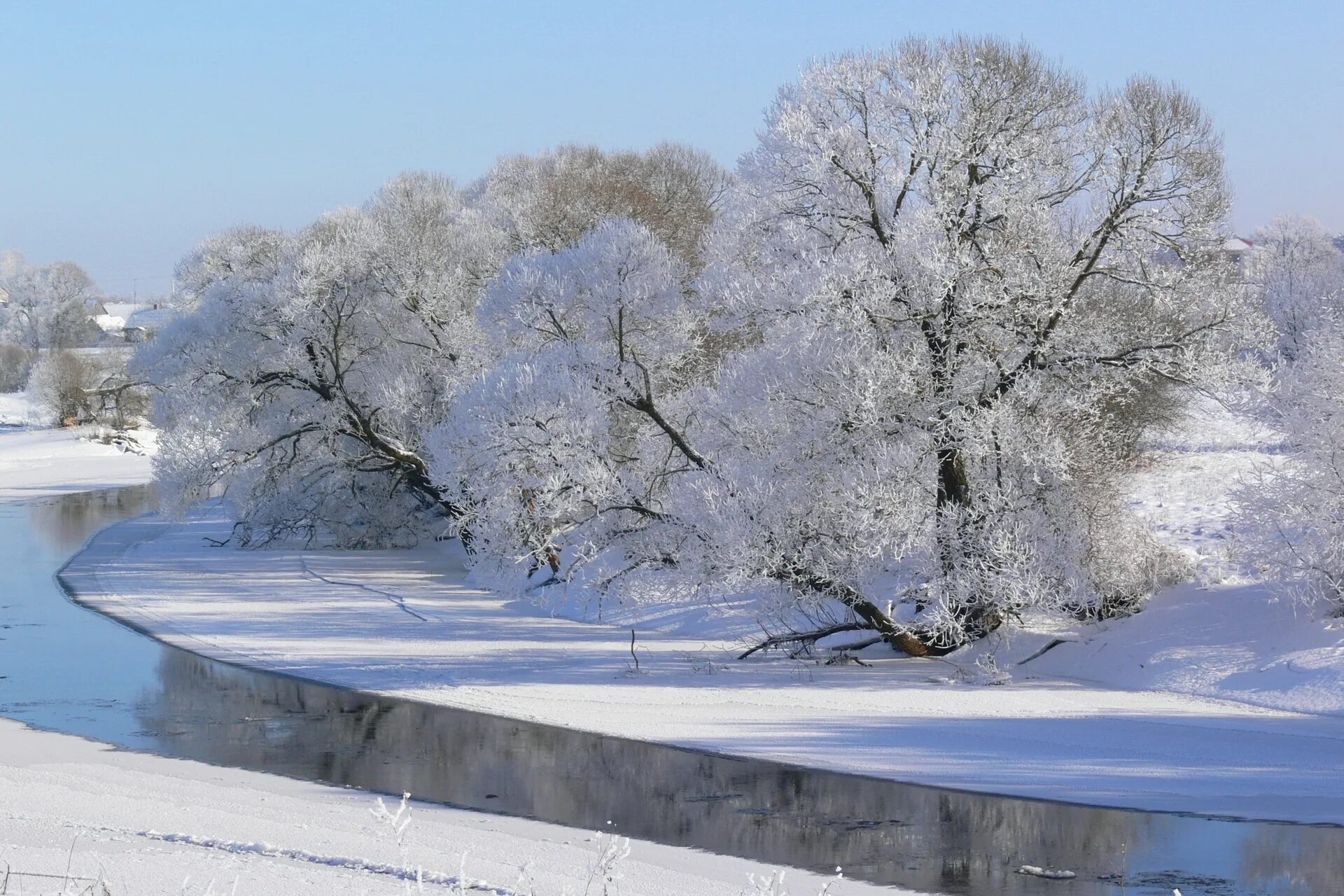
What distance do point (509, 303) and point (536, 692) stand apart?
6.42 m

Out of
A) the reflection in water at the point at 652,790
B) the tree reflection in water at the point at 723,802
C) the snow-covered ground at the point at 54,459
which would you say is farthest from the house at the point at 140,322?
the tree reflection in water at the point at 723,802

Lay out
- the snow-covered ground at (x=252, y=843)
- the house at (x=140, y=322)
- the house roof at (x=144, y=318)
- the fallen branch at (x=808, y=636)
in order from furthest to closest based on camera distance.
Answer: the house roof at (x=144, y=318)
the house at (x=140, y=322)
the fallen branch at (x=808, y=636)
the snow-covered ground at (x=252, y=843)

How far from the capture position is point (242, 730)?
47.5ft

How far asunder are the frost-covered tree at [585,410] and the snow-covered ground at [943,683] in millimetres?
1659

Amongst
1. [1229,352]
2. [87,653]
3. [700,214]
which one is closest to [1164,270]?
[1229,352]

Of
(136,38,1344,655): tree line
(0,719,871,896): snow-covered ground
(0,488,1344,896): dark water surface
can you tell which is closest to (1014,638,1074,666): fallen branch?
(136,38,1344,655): tree line

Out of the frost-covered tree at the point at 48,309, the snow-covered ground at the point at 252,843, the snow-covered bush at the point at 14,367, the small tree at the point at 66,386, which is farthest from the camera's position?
the frost-covered tree at the point at 48,309

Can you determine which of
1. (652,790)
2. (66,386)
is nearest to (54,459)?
(66,386)

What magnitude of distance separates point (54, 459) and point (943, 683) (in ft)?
177

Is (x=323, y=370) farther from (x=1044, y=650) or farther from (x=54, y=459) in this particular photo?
(x=54, y=459)

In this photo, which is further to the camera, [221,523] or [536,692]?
[221,523]

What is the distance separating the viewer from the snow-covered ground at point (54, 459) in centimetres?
4969

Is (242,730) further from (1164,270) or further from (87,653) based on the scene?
(1164,270)

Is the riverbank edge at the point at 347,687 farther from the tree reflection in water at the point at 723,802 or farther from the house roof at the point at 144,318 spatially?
the house roof at the point at 144,318
